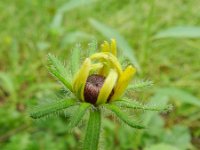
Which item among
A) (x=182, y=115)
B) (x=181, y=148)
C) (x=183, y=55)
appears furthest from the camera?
(x=183, y=55)

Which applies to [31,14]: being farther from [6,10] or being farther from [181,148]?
[181,148]

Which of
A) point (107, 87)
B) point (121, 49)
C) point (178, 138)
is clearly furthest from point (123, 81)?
point (178, 138)

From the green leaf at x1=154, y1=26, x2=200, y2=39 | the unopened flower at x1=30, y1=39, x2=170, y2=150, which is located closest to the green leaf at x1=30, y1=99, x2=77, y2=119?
the unopened flower at x1=30, y1=39, x2=170, y2=150

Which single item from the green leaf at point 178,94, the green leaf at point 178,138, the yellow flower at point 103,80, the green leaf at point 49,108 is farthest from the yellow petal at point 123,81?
the green leaf at point 178,138

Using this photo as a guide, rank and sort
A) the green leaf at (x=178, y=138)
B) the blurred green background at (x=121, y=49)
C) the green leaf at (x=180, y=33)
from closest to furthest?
the green leaf at (x=180, y=33), the blurred green background at (x=121, y=49), the green leaf at (x=178, y=138)

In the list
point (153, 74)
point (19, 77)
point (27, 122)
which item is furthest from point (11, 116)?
point (153, 74)

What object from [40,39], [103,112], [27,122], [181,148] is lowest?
[181,148]

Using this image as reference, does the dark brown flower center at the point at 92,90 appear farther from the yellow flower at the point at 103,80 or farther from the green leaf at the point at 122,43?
the green leaf at the point at 122,43
